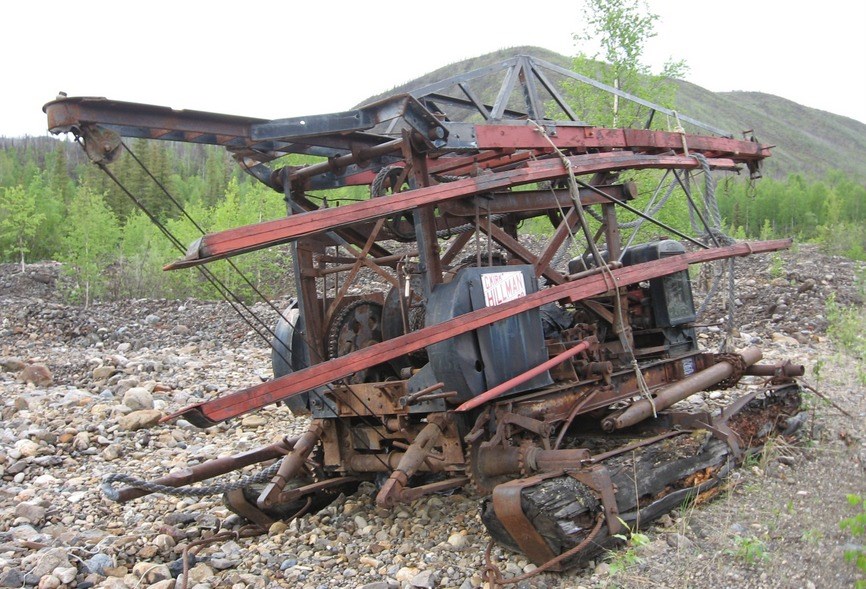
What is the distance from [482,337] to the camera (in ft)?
18.4

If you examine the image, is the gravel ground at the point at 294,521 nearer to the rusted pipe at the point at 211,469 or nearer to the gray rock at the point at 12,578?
the gray rock at the point at 12,578

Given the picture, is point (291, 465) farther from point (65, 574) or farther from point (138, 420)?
point (138, 420)

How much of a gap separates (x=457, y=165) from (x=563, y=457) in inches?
115

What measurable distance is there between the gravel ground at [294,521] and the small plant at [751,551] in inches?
0.5

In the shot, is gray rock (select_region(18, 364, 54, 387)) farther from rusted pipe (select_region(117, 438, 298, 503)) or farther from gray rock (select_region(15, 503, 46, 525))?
rusted pipe (select_region(117, 438, 298, 503))

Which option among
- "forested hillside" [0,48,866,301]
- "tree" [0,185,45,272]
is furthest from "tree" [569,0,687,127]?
"tree" [0,185,45,272]

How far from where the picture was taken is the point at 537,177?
6.13m

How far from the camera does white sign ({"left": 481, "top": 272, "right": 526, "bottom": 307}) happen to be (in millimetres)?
5762

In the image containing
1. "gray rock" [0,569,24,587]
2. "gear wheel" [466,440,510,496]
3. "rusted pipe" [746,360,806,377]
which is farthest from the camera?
"rusted pipe" [746,360,806,377]

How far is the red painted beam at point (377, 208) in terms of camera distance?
4332mm

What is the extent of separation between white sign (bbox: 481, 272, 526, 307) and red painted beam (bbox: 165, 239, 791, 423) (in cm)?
16

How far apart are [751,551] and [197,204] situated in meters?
46.4

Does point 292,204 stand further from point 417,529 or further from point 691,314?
point 691,314

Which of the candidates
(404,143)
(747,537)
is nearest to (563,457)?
(747,537)
